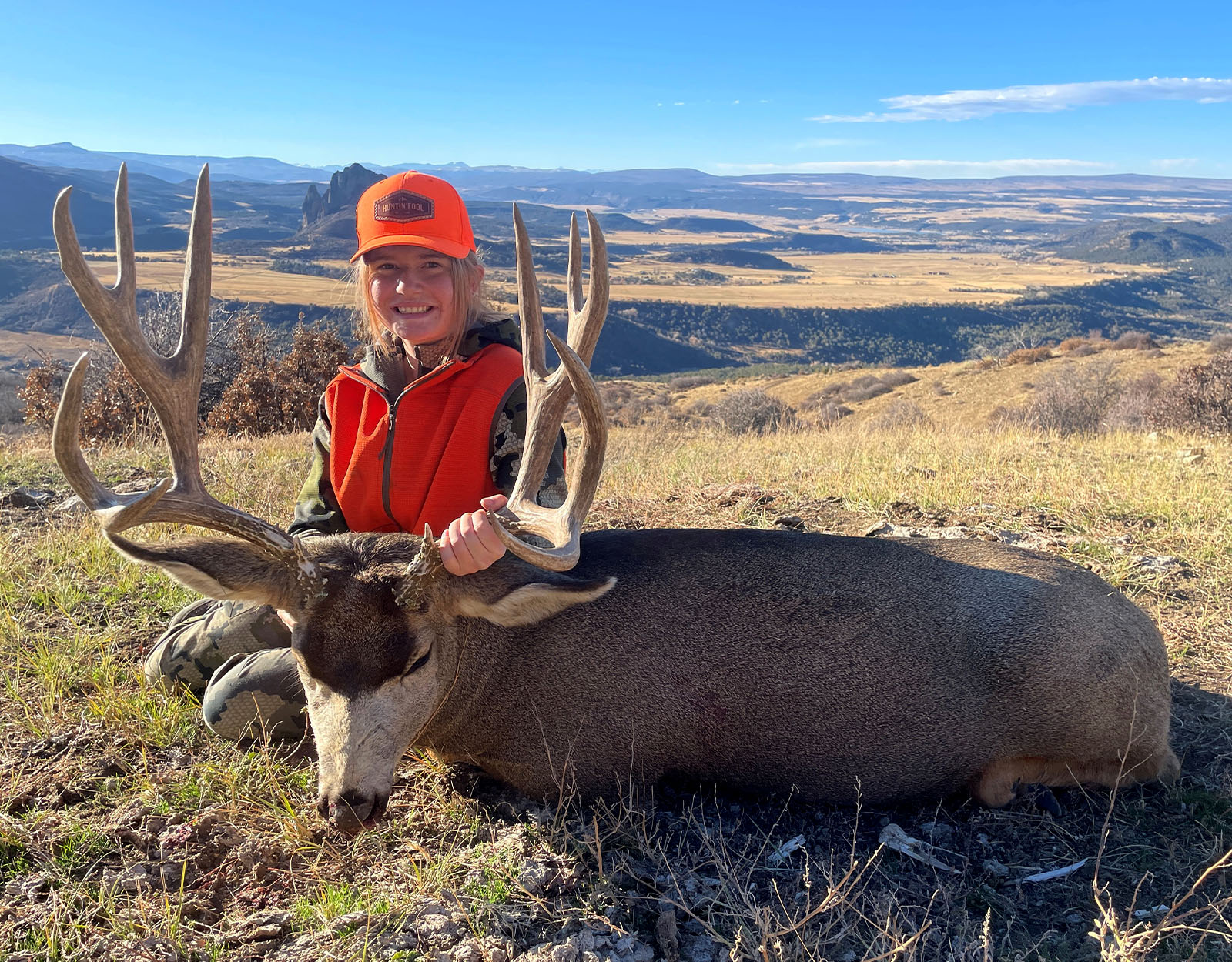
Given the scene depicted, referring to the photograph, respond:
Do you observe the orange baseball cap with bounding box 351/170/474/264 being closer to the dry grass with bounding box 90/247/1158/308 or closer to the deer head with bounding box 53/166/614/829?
the deer head with bounding box 53/166/614/829

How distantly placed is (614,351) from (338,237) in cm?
7711

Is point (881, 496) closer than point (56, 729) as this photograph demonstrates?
No

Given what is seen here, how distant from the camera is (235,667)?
389 cm

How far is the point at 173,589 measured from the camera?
5.12 m

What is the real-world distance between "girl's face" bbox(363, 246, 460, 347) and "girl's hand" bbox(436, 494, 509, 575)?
4.60ft

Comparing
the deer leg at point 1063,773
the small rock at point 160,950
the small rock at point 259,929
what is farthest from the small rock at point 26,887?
the deer leg at point 1063,773

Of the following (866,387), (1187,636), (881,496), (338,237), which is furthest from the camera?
(338,237)

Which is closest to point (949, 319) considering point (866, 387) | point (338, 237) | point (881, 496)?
point (866, 387)

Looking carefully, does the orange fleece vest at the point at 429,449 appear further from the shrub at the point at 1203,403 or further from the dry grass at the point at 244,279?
the dry grass at the point at 244,279

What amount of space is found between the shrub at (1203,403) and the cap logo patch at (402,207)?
43.9 ft

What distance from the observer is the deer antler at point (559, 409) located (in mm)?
2916

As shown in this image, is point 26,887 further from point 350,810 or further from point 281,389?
point 281,389

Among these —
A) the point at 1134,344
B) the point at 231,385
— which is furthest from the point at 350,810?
the point at 1134,344

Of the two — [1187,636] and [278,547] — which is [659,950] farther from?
[1187,636]
